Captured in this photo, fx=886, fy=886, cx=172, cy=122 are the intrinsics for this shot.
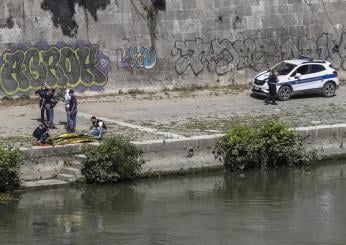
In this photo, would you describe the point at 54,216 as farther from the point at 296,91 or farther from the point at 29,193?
the point at 296,91

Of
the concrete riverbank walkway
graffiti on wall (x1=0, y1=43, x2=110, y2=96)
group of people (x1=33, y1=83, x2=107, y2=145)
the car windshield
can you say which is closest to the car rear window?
the car windshield

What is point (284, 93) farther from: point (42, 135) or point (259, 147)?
point (42, 135)

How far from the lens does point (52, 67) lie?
3175 centimetres

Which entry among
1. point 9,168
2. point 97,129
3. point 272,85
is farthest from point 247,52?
point 9,168

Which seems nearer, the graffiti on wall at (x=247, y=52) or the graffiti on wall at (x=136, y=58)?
the graffiti on wall at (x=136, y=58)

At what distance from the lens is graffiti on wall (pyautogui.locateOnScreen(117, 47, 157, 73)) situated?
33.2 meters

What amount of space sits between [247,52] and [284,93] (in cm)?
345

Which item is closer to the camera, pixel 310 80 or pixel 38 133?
pixel 38 133

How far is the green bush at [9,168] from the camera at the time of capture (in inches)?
883

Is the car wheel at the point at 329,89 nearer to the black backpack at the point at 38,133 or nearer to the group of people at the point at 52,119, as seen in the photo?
the group of people at the point at 52,119


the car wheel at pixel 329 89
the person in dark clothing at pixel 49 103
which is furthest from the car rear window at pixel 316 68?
the person in dark clothing at pixel 49 103

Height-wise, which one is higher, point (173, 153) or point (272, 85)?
point (272, 85)

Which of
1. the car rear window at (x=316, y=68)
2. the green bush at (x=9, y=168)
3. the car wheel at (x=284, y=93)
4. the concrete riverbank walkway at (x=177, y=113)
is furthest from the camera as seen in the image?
the car rear window at (x=316, y=68)

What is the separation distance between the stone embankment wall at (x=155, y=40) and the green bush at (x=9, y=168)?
8824 mm
